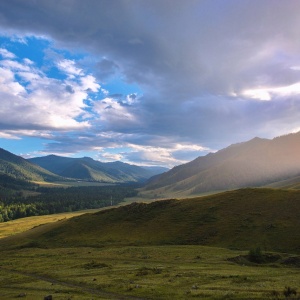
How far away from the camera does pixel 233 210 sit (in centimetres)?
10200

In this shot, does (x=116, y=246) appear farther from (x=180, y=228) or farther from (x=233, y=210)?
(x=233, y=210)

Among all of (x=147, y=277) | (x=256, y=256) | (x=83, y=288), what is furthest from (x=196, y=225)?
(x=83, y=288)

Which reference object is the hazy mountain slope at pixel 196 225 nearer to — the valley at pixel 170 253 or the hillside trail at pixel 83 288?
the valley at pixel 170 253

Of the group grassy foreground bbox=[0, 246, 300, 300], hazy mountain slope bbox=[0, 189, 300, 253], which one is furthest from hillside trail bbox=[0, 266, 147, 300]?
hazy mountain slope bbox=[0, 189, 300, 253]

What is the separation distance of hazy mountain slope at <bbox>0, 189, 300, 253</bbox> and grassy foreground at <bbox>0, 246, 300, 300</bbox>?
1356 centimetres

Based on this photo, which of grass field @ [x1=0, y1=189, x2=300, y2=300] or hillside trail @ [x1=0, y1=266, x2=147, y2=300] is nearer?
hillside trail @ [x1=0, y1=266, x2=147, y2=300]

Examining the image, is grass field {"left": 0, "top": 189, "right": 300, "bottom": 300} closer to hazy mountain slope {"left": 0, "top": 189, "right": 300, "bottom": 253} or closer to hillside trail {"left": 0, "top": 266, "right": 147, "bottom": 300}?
hillside trail {"left": 0, "top": 266, "right": 147, "bottom": 300}

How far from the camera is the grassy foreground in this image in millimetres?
34125

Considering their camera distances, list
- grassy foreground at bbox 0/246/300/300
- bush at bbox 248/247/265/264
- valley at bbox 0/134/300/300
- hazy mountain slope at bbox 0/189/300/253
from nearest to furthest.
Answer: grassy foreground at bbox 0/246/300/300 → valley at bbox 0/134/300/300 → bush at bbox 248/247/265/264 → hazy mountain slope at bbox 0/189/300/253

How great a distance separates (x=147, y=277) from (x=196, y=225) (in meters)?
54.4


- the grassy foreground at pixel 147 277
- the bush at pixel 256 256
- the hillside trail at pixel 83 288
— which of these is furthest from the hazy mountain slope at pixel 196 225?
the hillside trail at pixel 83 288

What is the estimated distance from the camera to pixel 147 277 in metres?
45.3

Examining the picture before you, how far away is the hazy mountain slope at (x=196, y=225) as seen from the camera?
265 feet

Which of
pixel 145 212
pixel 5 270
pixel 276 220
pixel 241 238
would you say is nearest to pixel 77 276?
pixel 5 270
